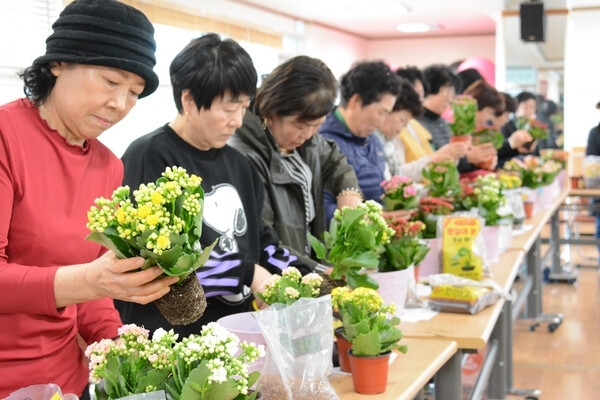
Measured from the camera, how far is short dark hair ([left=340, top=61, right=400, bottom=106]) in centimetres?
294

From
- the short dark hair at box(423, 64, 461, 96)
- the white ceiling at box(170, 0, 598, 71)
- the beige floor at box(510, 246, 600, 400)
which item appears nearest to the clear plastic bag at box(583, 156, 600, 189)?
the beige floor at box(510, 246, 600, 400)

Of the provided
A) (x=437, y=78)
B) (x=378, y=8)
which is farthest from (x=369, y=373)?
(x=378, y=8)

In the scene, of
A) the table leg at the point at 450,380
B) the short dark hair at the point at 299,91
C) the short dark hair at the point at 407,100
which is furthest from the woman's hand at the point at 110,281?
the short dark hair at the point at 407,100

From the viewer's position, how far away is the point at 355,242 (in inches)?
67.1

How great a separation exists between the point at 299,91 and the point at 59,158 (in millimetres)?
898

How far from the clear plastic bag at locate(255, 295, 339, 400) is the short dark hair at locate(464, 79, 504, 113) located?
4.04m

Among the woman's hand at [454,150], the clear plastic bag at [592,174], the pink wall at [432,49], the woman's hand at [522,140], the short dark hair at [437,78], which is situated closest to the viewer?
the woman's hand at [454,150]

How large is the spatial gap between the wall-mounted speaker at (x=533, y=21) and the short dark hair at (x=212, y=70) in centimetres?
784

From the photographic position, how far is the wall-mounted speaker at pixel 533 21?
29.3 ft

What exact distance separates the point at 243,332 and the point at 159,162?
0.57 meters

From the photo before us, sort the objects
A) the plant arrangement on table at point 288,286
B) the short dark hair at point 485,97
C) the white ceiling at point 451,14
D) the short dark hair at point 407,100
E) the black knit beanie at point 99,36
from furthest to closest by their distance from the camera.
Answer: the white ceiling at point 451,14 → the short dark hair at point 485,97 → the short dark hair at point 407,100 → the plant arrangement on table at point 288,286 → the black knit beanie at point 99,36

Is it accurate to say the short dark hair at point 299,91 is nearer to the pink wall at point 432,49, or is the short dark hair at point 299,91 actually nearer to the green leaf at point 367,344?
the green leaf at point 367,344

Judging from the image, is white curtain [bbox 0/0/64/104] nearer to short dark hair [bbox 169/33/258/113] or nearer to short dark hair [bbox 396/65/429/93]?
short dark hair [bbox 396/65/429/93]

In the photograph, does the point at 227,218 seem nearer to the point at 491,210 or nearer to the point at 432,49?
the point at 491,210
